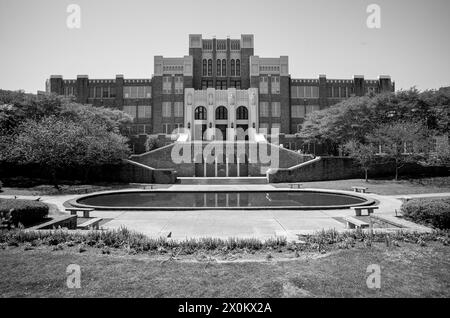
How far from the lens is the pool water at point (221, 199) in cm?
1673

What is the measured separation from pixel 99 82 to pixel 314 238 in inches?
2130

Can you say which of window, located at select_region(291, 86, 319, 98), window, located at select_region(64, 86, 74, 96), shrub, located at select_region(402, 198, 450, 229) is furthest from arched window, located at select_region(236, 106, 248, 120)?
shrub, located at select_region(402, 198, 450, 229)

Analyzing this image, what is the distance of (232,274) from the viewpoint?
5.24m

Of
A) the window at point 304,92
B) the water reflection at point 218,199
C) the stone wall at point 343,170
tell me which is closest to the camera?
the water reflection at point 218,199

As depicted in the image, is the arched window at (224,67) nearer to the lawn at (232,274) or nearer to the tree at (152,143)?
the tree at (152,143)

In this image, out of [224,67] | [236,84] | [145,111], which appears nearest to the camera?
[145,111]

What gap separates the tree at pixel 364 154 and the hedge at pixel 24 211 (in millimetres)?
27713

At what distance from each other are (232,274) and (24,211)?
772 centimetres

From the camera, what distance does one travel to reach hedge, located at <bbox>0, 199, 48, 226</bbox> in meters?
8.84

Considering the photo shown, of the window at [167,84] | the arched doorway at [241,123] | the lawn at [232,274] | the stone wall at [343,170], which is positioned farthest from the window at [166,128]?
the lawn at [232,274]

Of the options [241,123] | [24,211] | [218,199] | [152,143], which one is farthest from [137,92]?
[24,211]

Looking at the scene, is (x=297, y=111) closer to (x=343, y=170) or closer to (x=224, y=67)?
(x=224, y=67)

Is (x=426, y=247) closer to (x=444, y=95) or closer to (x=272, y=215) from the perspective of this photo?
(x=272, y=215)
